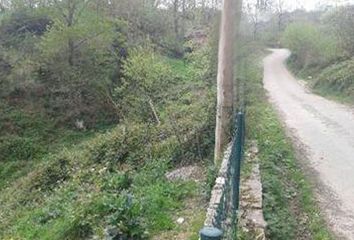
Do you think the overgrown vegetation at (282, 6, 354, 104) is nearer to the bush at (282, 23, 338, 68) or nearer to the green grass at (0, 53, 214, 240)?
the bush at (282, 23, 338, 68)

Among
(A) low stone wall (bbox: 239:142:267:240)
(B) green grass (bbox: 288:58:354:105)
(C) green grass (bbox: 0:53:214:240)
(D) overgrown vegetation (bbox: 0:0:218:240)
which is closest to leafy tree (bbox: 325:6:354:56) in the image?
(B) green grass (bbox: 288:58:354:105)

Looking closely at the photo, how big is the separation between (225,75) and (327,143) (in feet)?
17.1

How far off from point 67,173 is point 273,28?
239 feet

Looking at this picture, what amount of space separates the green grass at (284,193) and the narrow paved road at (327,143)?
297mm

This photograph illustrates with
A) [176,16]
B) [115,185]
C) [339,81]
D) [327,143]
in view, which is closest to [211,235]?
[115,185]

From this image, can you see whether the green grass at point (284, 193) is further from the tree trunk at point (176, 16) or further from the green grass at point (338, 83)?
the tree trunk at point (176, 16)

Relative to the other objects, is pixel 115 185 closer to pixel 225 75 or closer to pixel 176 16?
pixel 225 75

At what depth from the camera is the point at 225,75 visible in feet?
37.6

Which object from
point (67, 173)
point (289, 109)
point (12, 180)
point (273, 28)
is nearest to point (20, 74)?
point (12, 180)

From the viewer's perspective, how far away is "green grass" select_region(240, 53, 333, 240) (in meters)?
8.13

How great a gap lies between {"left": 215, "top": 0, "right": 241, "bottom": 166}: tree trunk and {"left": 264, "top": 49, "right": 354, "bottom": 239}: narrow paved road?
7.75 feet

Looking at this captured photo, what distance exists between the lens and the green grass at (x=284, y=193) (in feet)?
26.7

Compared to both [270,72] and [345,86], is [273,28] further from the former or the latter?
[345,86]

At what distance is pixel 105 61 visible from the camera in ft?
108
